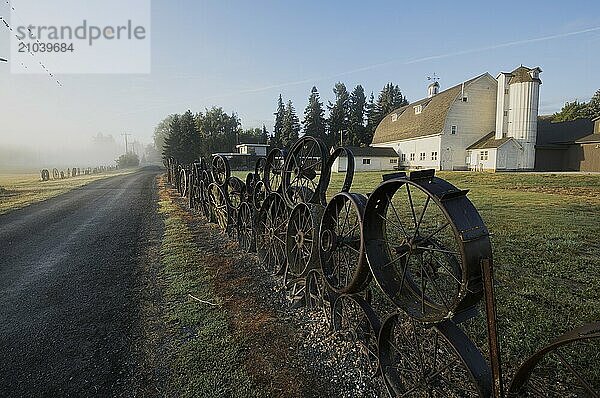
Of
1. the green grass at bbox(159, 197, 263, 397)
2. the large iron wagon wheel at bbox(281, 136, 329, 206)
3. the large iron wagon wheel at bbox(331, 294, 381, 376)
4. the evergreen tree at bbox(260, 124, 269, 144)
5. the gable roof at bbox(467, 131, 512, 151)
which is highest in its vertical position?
the evergreen tree at bbox(260, 124, 269, 144)

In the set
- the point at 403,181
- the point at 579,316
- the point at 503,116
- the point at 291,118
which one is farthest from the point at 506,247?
the point at 291,118

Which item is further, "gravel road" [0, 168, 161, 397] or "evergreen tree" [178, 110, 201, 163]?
→ "evergreen tree" [178, 110, 201, 163]

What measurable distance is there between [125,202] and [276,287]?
37.1ft

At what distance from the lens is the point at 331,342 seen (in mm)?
3379

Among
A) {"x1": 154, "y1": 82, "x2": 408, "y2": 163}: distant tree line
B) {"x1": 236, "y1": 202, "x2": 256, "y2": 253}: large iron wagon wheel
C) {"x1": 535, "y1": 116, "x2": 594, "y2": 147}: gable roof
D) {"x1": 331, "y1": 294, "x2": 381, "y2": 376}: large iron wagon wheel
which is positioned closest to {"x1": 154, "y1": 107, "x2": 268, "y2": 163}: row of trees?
{"x1": 154, "y1": 82, "x2": 408, "y2": 163}: distant tree line

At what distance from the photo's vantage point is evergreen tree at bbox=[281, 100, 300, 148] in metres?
55.3

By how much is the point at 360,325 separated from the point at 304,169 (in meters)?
2.22

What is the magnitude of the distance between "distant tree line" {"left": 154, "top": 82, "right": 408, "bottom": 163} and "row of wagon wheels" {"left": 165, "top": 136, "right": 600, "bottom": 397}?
1744 inches

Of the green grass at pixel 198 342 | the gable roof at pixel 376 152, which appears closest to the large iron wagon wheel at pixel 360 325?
the green grass at pixel 198 342

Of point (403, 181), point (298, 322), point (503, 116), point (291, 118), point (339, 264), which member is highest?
point (291, 118)

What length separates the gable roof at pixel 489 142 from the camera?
1113 inches

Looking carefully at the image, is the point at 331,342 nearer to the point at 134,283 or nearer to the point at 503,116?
the point at 134,283

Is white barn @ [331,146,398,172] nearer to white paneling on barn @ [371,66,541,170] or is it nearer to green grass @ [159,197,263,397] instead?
white paneling on barn @ [371,66,541,170]

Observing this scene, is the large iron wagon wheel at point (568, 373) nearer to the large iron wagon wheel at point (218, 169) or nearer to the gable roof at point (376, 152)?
the large iron wagon wheel at point (218, 169)
